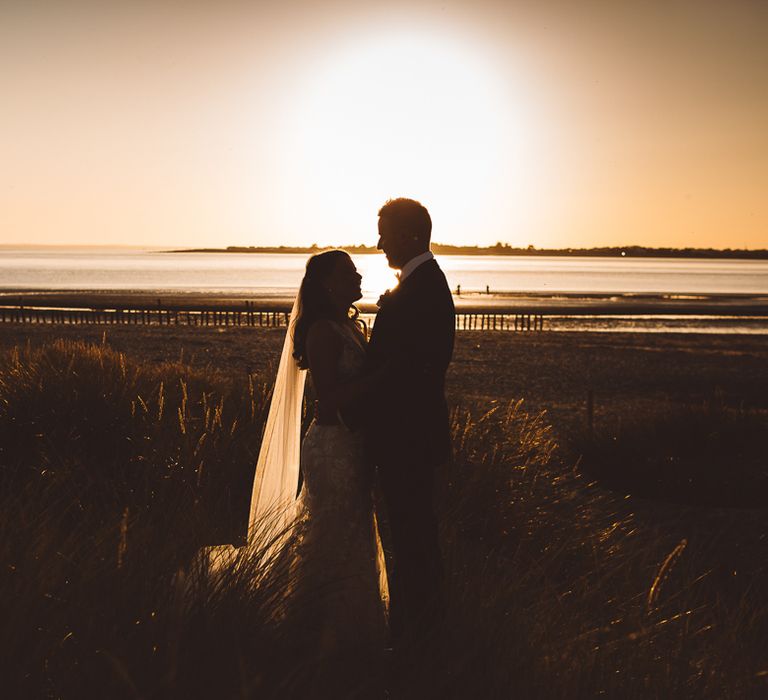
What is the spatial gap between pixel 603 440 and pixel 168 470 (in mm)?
6989

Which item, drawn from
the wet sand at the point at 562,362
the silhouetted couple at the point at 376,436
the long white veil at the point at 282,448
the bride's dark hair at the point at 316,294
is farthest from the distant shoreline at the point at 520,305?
the silhouetted couple at the point at 376,436

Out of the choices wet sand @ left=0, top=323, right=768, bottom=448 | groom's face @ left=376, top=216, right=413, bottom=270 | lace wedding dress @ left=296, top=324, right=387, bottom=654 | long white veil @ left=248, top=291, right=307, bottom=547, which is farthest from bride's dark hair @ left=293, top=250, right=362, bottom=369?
wet sand @ left=0, top=323, right=768, bottom=448

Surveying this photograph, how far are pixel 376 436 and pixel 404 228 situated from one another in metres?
1.15

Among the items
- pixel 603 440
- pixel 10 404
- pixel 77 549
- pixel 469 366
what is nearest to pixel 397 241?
pixel 77 549

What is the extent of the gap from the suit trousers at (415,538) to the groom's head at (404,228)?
113cm

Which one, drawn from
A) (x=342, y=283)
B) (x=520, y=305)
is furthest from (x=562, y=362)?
(x=520, y=305)

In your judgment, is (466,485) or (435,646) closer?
(435,646)

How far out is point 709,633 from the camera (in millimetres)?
5488

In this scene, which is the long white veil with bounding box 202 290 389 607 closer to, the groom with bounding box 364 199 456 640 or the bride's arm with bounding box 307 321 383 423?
the bride's arm with bounding box 307 321 383 423

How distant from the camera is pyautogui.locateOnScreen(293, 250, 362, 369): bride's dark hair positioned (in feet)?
Result: 15.9

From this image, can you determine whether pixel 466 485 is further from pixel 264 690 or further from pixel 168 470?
pixel 264 690

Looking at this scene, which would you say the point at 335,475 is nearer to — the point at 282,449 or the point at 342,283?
the point at 282,449

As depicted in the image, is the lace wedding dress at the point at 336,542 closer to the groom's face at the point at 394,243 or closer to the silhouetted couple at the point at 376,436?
the silhouetted couple at the point at 376,436

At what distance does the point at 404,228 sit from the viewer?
4469mm
